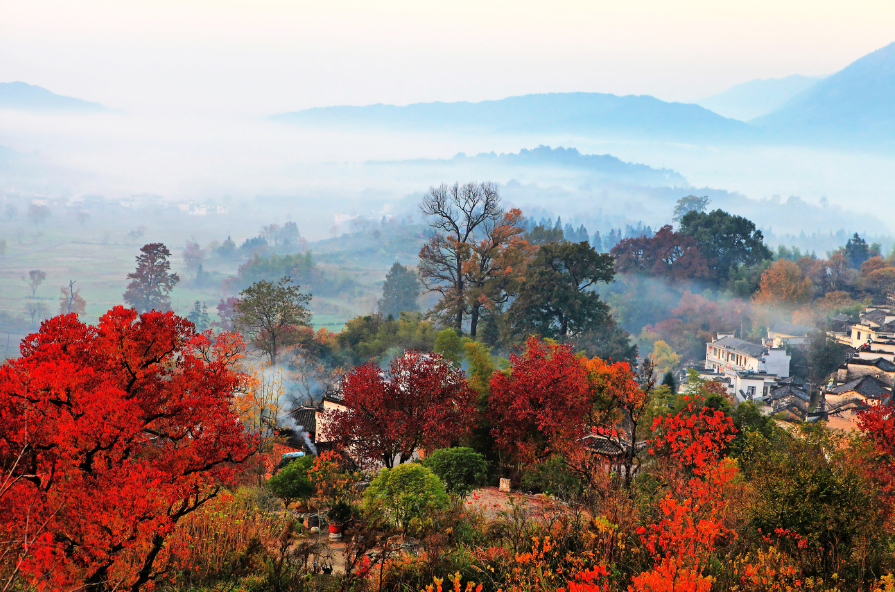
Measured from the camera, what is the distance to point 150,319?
6809mm

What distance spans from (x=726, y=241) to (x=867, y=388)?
25.4m

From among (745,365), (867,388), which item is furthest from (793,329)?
(867,388)

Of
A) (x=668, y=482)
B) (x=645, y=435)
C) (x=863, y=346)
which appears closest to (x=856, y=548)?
(x=668, y=482)

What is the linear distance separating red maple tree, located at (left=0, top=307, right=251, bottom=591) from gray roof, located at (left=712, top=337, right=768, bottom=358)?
38812mm

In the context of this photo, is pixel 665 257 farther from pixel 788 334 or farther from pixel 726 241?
pixel 788 334

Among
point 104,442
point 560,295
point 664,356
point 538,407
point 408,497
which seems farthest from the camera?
point 664,356

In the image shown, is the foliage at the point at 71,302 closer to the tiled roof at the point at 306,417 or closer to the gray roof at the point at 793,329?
the tiled roof at the point at 306,417

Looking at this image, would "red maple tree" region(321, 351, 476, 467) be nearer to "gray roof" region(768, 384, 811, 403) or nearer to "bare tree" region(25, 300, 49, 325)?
"gray roof" region(768, 384, 811, 403)

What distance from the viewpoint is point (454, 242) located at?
32094mm

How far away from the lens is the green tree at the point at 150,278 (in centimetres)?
5041

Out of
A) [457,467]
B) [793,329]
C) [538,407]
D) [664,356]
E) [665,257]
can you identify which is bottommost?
[664,356]

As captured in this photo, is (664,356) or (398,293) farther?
(398,293)

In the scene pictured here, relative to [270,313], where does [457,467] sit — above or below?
above

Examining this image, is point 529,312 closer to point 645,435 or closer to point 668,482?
point 645,435
